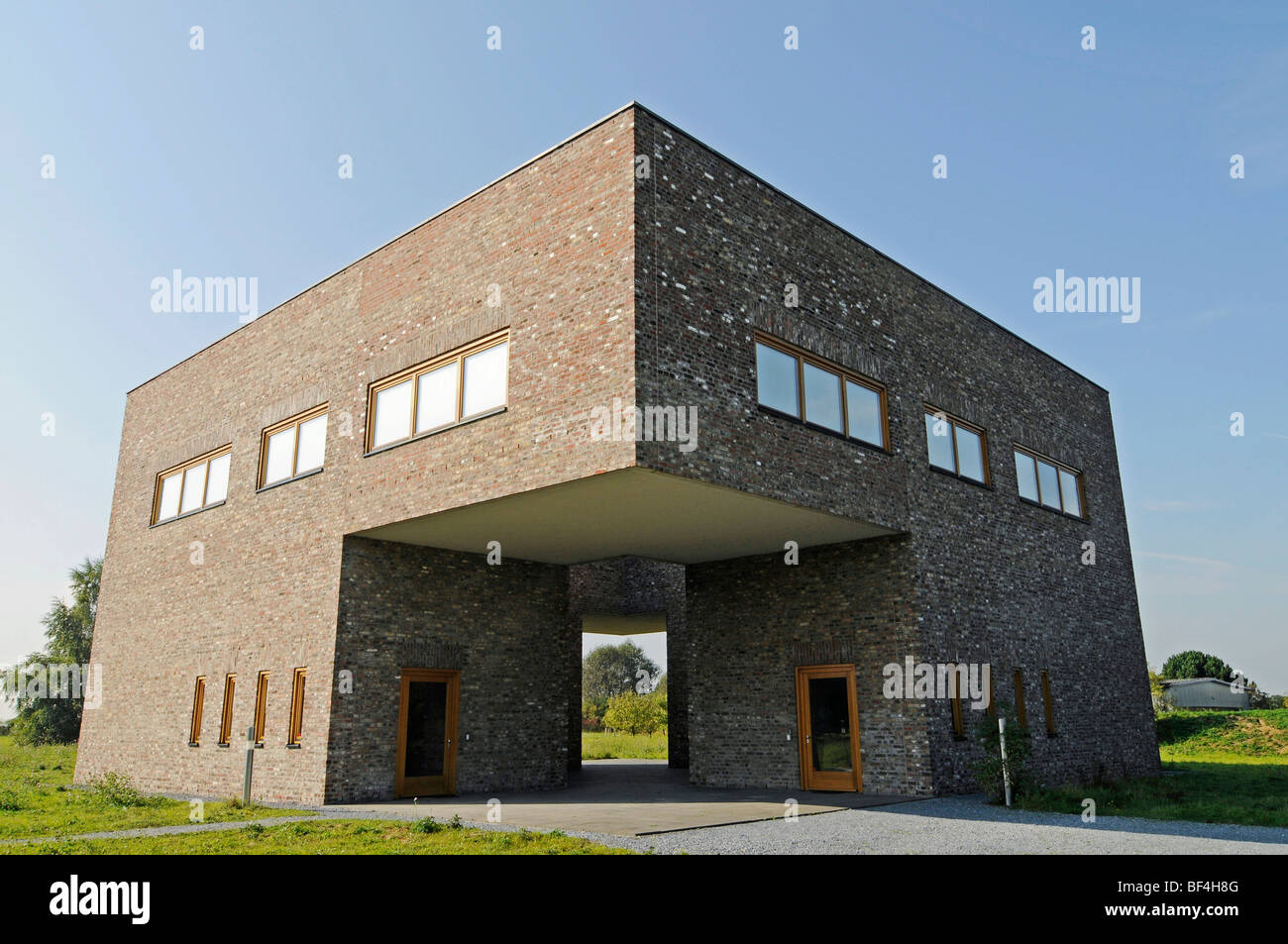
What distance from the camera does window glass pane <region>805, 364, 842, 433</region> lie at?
473 inches

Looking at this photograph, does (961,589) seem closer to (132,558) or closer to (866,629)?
(866,629)

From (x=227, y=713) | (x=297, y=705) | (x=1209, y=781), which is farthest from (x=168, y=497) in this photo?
(x=1209, y=781)

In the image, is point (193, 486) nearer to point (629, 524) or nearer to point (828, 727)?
point (629, 524)

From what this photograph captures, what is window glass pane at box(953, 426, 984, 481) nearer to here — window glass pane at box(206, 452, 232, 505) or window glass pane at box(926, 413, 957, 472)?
window glass pane at box(926, 413, 957, 472)

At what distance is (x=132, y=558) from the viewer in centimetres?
1817

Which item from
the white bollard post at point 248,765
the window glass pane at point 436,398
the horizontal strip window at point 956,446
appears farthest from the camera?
the horizontal strip window at point 956,446

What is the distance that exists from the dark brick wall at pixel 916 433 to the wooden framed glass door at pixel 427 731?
416cm

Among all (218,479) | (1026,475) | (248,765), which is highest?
(1026,475)

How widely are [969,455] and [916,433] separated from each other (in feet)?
6.59

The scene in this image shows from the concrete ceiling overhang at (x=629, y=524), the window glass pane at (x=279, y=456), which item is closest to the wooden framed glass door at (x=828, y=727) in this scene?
the concrete ceiling overhang at (x=629, y=524)

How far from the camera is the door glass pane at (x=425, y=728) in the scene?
12.9m

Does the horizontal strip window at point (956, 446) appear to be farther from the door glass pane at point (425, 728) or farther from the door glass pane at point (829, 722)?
the door glass pane at point (425, 728)

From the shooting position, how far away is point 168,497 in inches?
700
